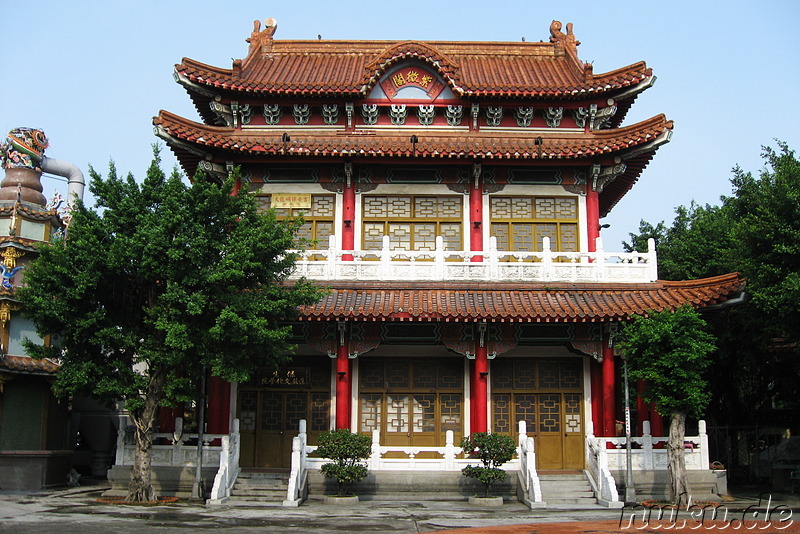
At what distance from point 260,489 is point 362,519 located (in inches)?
153

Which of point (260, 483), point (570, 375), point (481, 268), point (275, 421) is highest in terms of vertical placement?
point (481, 268)

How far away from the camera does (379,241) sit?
20.6 metres

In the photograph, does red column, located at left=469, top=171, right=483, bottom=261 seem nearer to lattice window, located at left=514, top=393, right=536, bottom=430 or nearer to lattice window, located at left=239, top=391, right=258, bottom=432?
lattice window, located at left=514, top=393, right=536, bottom=430

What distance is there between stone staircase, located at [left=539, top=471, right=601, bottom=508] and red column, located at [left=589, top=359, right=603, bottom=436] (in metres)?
1.50

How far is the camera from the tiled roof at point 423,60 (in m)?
20.7

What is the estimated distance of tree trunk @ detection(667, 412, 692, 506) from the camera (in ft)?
51.8

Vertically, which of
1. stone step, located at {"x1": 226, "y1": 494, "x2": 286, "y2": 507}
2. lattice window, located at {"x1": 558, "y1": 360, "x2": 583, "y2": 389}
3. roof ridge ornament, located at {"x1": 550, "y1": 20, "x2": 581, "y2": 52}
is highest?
roof ridge ornament, located at {"x1": 550, "y1": 20, "x2": 581, "y2": 52}

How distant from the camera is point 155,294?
51.7 feet

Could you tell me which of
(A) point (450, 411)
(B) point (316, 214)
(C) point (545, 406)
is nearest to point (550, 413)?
(C) point (545, 406)

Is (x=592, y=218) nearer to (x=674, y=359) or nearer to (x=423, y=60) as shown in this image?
(x=674, y=359)

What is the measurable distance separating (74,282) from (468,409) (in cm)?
983

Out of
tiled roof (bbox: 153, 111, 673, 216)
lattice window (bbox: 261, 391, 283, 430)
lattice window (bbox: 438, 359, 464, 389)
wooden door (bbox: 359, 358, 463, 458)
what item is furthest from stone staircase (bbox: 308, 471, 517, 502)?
tiled roof (bbox: 153, 111, 673, 216)

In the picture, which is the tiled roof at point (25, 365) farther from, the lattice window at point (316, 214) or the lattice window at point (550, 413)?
the lattice window at point (550, 413)

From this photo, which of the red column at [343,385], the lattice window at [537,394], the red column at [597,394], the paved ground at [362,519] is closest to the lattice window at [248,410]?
the red column at [343,385]
